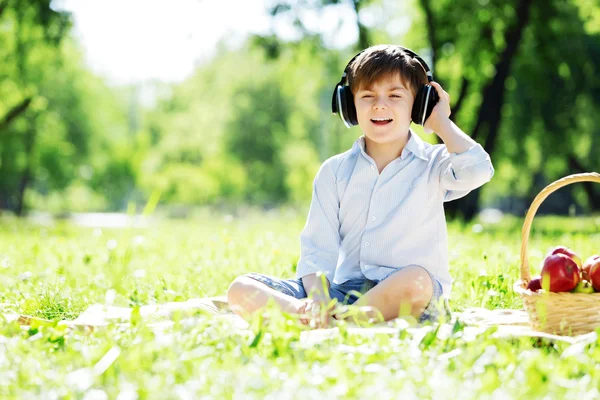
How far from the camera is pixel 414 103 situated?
376 cm

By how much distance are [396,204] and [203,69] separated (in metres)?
39.3

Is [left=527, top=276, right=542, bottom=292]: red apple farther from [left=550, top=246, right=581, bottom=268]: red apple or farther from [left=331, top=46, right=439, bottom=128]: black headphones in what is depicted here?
[left=331, top=46, right=439, bottom=128]: black headphones

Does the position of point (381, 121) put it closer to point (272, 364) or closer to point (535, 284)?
point (535, 284)

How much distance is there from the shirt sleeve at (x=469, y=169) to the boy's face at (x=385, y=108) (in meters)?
0.32

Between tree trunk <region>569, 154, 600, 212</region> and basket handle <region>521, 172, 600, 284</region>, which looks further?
tree trunk <region>569, 154, 600, 212</region>

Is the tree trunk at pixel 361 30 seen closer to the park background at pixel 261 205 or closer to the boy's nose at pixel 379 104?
the park background at pixel 261 205

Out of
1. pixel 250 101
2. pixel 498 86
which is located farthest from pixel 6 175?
pixel 498 86

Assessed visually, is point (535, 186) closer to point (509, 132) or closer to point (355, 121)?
point (509, 132)

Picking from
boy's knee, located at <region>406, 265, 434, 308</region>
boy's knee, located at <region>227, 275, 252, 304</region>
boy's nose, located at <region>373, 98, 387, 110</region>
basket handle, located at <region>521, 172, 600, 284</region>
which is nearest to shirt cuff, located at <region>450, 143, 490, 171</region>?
basket handle, located at <region>521, 172, 600, 284</region>

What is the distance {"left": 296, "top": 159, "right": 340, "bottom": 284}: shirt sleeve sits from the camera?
152 inches

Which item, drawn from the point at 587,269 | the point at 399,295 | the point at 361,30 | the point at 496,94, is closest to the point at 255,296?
the point at 399,295

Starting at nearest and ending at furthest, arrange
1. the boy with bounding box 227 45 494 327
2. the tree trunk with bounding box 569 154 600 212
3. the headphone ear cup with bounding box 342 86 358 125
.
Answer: the boy with bounding box 227 45 494 327 → the headphone ear cup with bounding box 342 86 358 125 → the tree trunk with bounding box 569 154 600 212

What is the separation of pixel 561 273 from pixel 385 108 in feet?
3.92

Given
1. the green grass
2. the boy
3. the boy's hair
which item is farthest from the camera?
the boy's hair
